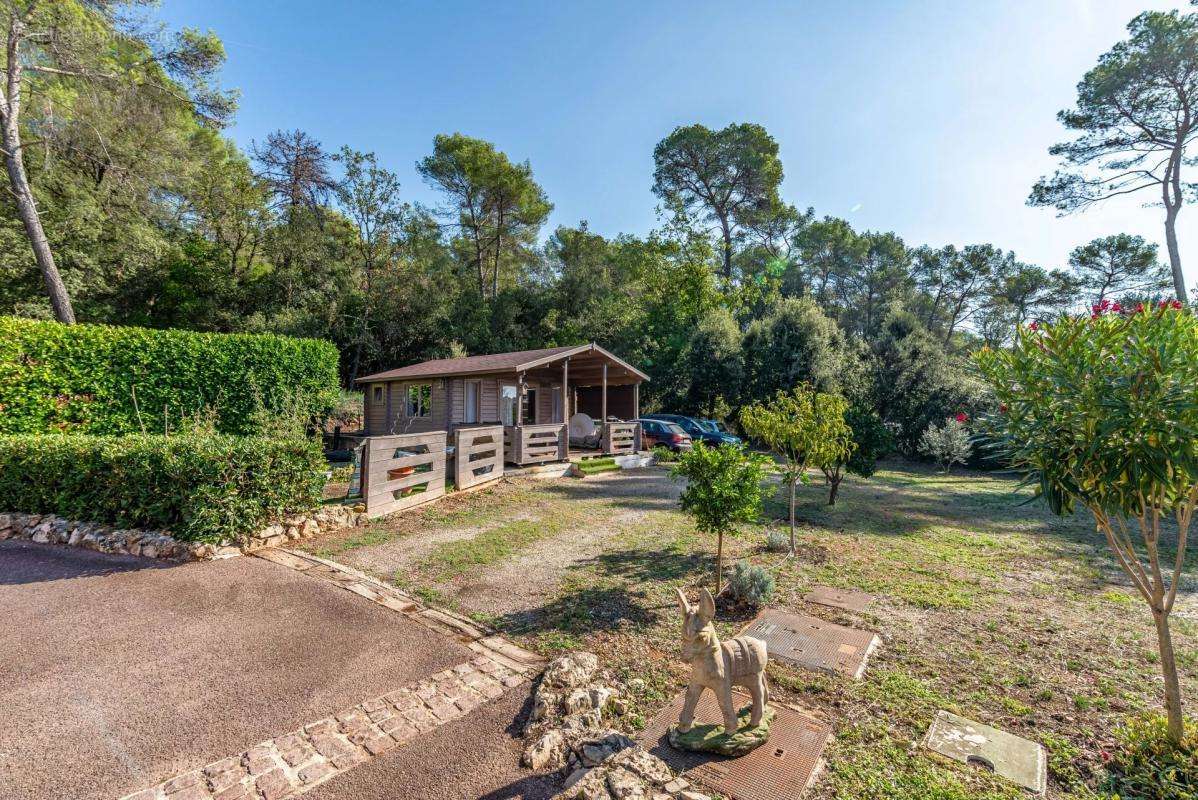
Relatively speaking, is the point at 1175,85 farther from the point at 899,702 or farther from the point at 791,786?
the point at 791,786

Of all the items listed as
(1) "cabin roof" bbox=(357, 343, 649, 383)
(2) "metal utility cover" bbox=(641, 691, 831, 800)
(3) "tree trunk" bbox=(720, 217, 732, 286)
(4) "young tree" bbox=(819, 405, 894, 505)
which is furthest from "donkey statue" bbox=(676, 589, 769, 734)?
(3) "tree trunk" bbox=(720, 217, 732, 286)

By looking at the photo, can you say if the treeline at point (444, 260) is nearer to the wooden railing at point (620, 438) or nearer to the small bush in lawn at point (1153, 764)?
the wooden railing at point (620, 438)

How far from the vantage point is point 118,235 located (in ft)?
56.9

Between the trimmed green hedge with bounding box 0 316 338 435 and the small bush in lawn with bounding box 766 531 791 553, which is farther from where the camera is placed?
the trimmed green hedge with bounding box 0 316 338 435

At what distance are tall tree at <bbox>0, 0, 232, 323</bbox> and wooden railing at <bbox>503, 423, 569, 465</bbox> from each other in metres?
11.5

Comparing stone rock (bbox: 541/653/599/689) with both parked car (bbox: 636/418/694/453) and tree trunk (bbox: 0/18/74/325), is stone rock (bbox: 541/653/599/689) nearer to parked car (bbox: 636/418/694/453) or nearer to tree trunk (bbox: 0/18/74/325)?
parked car (bbox: 636/418/694/453)

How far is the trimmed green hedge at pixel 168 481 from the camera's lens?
6.15 m

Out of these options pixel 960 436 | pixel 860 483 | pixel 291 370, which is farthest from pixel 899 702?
pixel 960 436

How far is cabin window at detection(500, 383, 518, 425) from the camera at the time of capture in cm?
1667

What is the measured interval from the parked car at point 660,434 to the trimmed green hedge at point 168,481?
11.8 meters

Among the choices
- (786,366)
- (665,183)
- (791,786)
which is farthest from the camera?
(665,183)

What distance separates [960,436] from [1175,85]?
12.9 metres

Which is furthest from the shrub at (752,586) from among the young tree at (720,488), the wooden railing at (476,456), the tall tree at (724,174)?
the tall tree at (724,174)

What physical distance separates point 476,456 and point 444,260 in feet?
60.7
